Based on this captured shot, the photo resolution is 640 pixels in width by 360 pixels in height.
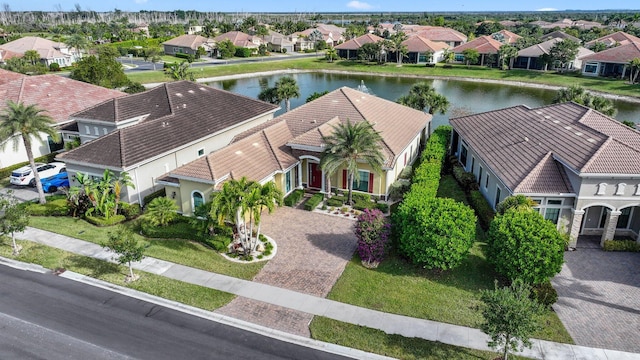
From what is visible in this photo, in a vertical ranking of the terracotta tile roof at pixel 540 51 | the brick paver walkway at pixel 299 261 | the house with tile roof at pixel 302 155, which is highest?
the terracotta tile roof at pixel 540 51

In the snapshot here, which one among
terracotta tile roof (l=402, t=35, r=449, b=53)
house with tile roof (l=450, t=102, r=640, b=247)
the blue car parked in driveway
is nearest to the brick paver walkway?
house with tile roof (l=450, t=102, r=640, b=247)

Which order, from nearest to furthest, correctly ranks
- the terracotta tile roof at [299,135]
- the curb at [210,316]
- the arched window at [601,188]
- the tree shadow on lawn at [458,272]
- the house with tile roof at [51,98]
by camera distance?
the curb at [210,316] → the tree shadow on lawn at [458,272] → the arched window at [601,188] → the terracotta tile roof at [299,135] → the house with tile roof at [51,98]

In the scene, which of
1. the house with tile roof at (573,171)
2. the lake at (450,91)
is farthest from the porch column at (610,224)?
the lake at (450,91)

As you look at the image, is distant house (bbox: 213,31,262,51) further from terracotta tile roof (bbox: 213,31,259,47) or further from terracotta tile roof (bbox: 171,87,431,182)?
terracotta tile roof (bbox: 171,87,431,182)

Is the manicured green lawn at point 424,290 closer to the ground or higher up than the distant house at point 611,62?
closer to the ground

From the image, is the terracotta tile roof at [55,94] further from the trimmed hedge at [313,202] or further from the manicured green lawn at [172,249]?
the trimmed hedge at [313,202]

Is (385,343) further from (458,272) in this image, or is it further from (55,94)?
(55,94)
